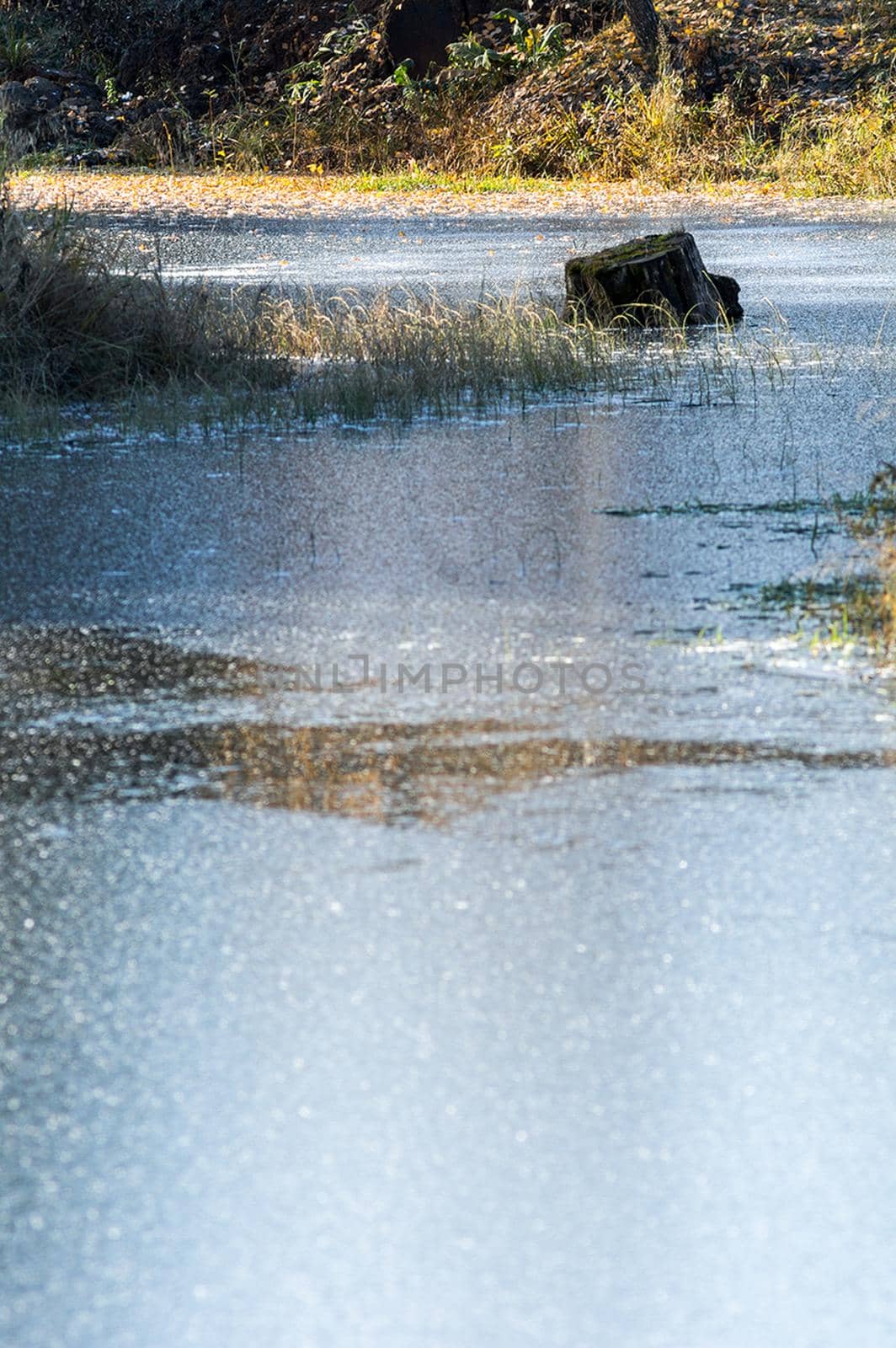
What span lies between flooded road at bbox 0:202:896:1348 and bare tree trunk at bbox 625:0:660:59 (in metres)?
24.5

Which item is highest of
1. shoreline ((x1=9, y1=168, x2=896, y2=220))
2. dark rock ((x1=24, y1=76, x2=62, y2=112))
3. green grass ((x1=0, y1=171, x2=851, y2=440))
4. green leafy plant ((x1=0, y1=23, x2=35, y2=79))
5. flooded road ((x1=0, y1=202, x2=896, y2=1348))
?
green leafy plant ((x1=0, y1=23, x2=35, y2=79))

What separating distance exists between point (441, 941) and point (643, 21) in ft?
92.8

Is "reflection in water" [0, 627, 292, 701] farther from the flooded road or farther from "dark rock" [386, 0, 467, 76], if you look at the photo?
"dark rock" [386, 0, 467, 76]

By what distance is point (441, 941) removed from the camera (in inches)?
131

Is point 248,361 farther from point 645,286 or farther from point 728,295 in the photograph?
point 728,295

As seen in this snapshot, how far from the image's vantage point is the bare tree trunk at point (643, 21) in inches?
1163

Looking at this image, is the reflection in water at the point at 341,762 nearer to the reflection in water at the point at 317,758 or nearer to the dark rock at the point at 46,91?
the reflection in water at the point at 317,758

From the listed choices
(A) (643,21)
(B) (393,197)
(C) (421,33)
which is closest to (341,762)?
(B) (393,197)

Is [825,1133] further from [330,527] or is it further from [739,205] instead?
[739,205]

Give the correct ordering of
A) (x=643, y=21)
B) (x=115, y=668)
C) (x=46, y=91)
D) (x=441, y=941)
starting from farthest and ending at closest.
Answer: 1. (x=46, y=91)
2. (x=643, y=21)
3. (x=115, y=668)
4. (x=441, y=941)

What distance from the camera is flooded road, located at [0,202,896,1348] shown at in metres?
2.42

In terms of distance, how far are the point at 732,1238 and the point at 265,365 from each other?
796 centimetres

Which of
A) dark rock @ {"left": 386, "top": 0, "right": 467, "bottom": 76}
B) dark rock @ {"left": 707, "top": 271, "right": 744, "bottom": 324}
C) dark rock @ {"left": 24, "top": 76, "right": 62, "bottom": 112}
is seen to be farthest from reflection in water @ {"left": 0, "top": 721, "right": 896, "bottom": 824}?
dark rock @ {"left": 24, "top": 76, "right": 62, "bottom": 112}

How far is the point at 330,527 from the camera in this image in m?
6.68
